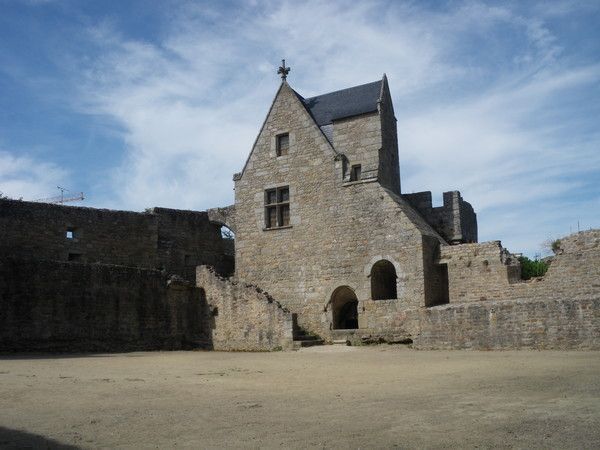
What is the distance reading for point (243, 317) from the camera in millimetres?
18891

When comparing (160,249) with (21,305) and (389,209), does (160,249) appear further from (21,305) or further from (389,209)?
(389,209)

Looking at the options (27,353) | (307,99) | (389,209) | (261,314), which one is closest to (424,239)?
(389,209)

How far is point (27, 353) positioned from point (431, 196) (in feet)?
44.1

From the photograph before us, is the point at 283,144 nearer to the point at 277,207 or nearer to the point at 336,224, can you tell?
the point at 277,207

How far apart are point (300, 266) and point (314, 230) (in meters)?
1.27

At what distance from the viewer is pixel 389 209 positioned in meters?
18.3

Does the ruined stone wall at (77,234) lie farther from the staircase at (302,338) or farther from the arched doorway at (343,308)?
the arched doorway at (343,308)

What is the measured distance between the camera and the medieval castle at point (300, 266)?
15422 millimetres

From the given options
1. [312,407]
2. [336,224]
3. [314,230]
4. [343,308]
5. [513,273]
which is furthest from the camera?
[343,308]

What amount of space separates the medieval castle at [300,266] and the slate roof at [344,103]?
0.07m

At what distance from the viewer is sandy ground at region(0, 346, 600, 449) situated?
15.8 feet

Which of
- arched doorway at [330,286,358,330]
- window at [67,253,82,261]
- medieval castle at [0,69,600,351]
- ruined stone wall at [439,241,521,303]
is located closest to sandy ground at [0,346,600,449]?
medieval castle at [0,69,600,351]

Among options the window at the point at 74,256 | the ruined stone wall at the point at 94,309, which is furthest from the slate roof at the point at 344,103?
the window at the point at 74,256

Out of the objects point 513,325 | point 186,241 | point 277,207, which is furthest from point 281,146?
point 513,325
